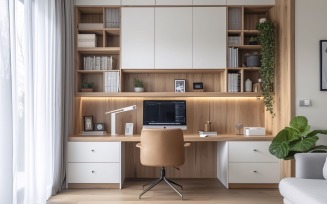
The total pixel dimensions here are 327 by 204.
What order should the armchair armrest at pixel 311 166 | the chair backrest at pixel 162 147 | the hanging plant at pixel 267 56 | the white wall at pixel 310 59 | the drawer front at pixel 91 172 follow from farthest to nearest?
the hanging plant at pixel 267 56
the drawer front at pixel 91 172
the white wall at pixel 310 59
the chair backrest at pixel 162 147
the armchair armrest at pixel 311 166

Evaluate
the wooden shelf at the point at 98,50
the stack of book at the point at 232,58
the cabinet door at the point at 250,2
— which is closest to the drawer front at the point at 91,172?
the wooden shelf at the point at 98,50

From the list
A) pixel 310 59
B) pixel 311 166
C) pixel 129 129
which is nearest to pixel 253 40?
pixel 310 59

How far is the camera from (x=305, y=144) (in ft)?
10.5

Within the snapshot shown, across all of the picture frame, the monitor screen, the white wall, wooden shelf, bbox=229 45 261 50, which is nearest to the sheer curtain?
the monitor screen

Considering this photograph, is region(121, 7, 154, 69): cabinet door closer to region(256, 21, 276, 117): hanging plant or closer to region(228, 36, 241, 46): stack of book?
region(228, 36, 241, 46): stack of book

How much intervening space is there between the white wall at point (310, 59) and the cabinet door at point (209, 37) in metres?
0.94

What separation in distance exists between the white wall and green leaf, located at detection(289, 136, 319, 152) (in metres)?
0.46

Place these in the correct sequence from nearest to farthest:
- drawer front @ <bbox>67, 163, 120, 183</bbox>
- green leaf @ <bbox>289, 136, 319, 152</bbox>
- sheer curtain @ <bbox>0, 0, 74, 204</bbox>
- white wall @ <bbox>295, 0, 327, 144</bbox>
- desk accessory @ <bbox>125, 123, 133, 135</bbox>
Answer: sheer curtain @ <bbox>0, 0, 74, 204</bbox>
green leaf @ <bbox>289, 136, 319, 152</bbox>
white wall @ <bbox>295, 0, 327, 144</bbox>
drawer front @ <bbox>67, 163, 120, 183</bbox>
desk accessory @ <bbox>125, 123, 133, 135</bbox>

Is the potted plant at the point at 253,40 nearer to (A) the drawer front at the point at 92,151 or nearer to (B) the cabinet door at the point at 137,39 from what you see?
(B) the cabinet door at the point at 137,39

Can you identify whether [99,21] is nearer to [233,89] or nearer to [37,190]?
[233,89]

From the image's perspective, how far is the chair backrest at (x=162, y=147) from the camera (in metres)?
3.31

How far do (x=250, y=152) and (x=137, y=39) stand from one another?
2.14 metres

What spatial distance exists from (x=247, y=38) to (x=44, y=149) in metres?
3.15

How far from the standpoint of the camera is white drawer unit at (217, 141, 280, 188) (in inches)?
147
